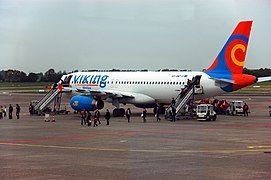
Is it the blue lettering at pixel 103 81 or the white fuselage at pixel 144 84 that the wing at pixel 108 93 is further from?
the blue lettering at pixel 103 81

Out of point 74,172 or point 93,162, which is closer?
point 74,172

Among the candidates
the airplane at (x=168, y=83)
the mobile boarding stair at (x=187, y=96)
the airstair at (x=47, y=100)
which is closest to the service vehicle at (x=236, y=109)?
the airplane at (x=168, y=83)

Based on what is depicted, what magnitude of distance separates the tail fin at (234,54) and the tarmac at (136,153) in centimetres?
1461

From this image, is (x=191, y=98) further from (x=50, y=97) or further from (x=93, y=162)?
(x=93, y=162)

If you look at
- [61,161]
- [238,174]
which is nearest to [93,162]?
[61,161]

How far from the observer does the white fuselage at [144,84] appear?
54456 mm

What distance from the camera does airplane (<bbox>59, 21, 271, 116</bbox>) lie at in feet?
175

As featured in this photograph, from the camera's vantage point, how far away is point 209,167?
2094cm

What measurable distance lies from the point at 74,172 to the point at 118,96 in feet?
124

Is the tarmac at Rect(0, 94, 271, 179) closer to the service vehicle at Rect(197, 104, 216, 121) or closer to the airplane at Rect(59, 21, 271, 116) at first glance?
the service vehicle at Rect(197, 104, 216, 121)

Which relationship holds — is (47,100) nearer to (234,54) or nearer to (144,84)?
(144,84)

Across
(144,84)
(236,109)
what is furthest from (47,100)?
(236,109)

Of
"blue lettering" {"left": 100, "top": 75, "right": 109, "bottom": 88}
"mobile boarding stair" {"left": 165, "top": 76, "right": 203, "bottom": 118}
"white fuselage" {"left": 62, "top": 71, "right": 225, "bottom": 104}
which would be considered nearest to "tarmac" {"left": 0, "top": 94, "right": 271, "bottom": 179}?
"mobile boarding stair" {"left": 165, "top": 76, "right": 203, "bottom": 118}

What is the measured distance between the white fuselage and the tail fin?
1.72m
